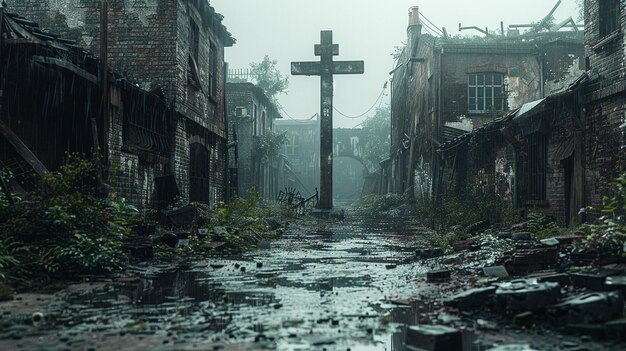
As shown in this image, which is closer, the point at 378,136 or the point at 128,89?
the point at 128,89

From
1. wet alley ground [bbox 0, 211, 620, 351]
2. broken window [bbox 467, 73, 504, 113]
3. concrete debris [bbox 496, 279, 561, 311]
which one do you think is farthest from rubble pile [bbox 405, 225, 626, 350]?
broken window [bbox 467, 73, 504, 113]

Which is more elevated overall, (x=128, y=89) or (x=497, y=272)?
(x=128, y=89)

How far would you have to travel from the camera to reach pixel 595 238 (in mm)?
6445

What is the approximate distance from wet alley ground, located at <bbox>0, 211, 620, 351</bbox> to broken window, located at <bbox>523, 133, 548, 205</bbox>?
5.85 meters

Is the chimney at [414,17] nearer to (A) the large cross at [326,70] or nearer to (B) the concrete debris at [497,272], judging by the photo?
(A) the large cross at [326,70]

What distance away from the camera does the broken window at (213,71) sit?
16.1 m

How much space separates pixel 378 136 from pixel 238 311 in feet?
144

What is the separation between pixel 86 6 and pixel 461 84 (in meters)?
13.5

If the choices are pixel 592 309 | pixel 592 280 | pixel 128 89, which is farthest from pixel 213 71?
pixel 592 309

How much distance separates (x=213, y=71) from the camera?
1650cm

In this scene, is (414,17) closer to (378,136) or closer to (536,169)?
(536,169)

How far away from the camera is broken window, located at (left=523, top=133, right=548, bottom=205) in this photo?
40.2ft

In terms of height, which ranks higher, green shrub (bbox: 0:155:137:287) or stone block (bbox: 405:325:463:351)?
green shrub (bbox: 0:155:137:287)

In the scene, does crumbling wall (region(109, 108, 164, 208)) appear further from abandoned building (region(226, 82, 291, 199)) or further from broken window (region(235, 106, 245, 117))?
broken window (region(235, 106, 245, 117))
